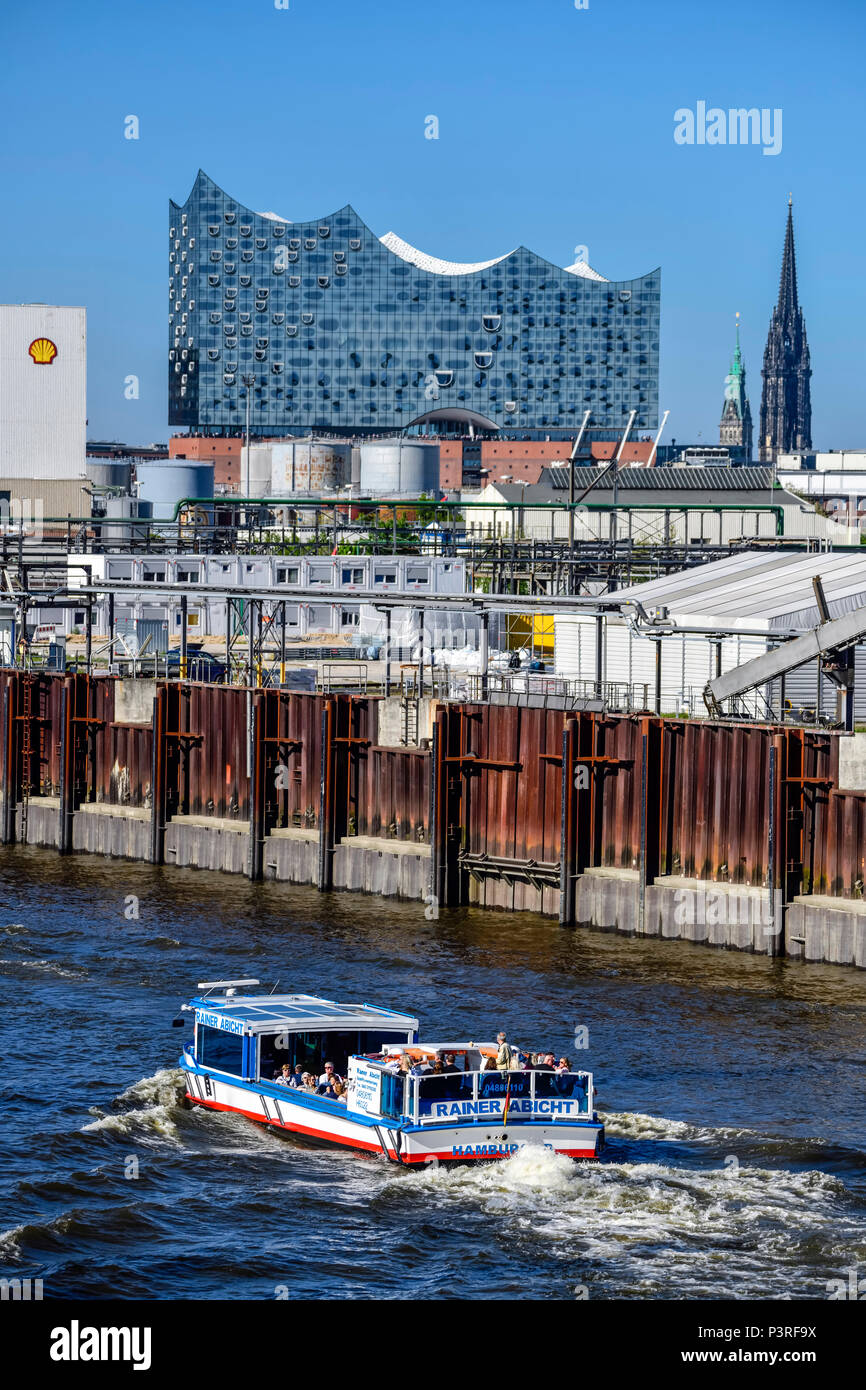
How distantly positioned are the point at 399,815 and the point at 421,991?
1127cm

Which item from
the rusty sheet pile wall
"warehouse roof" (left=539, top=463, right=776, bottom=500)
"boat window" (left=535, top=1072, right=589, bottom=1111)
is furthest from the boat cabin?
"warehouse roof" (left=539, top=463, right=776, bottom=500)

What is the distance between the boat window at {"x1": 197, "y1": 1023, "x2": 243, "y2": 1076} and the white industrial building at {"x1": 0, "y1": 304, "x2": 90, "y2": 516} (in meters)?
92.6

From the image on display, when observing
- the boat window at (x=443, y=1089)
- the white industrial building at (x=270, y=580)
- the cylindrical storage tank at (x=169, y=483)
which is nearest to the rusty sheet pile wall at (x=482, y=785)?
the boat window at (x=443, y=1089)

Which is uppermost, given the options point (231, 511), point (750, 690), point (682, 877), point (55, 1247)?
point (231, 511)

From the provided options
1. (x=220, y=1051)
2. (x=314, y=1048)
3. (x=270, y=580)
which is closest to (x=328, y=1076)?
(x=314, y=1048)

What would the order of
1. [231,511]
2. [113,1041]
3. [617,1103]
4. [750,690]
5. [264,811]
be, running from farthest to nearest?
[231,511] < [264,811] < [750,690] < [113,1041] < [617,1103]

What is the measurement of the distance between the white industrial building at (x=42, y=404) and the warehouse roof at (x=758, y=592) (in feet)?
225

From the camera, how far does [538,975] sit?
152ft

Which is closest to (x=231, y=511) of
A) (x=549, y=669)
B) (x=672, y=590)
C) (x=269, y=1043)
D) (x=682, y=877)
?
(x=549, y=669)

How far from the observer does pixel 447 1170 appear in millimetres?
33406

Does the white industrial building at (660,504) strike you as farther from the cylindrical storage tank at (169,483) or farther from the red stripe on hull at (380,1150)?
the red stripe on hull at (380,1150)

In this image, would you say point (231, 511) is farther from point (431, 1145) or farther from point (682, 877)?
point (431, 1145)

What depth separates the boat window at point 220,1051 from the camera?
3697 centimetres

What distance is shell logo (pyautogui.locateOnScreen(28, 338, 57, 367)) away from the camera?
407ft
